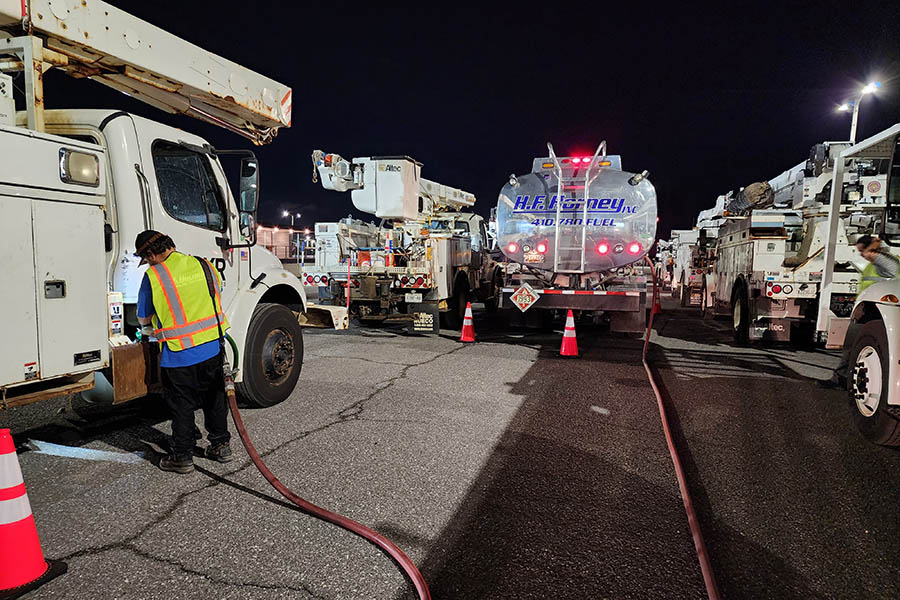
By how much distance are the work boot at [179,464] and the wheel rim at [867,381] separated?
5.23 metres

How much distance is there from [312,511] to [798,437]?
3987 mm

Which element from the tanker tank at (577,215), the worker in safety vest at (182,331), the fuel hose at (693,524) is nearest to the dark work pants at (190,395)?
the worker in safety vest at (182,331)

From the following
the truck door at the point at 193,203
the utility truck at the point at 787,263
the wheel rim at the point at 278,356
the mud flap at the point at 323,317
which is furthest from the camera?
the utility truck at the point at 787,263

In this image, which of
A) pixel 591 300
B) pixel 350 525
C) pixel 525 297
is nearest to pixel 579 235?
pixel 591 300

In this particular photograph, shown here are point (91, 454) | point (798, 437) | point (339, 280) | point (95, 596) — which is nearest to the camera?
point (95, 596)

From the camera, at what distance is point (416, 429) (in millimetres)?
4711

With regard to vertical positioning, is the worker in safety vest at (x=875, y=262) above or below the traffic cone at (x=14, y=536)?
above

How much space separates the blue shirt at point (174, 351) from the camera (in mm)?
3512

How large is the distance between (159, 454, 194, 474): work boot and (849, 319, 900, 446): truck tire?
5.13 metres

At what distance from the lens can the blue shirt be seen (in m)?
3.51

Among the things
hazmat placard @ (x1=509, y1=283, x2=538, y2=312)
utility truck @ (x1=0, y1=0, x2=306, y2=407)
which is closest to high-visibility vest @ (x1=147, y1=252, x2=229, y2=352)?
utility truck @ (x1=0, y1=0, x2=306, y2=407)

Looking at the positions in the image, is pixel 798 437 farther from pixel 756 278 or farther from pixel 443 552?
pixel 756 278

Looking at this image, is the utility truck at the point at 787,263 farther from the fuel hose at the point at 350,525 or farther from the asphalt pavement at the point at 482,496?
the fuel hose at the point at 350,525

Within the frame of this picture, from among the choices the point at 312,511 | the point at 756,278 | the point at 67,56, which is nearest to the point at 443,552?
the point at 312,511
